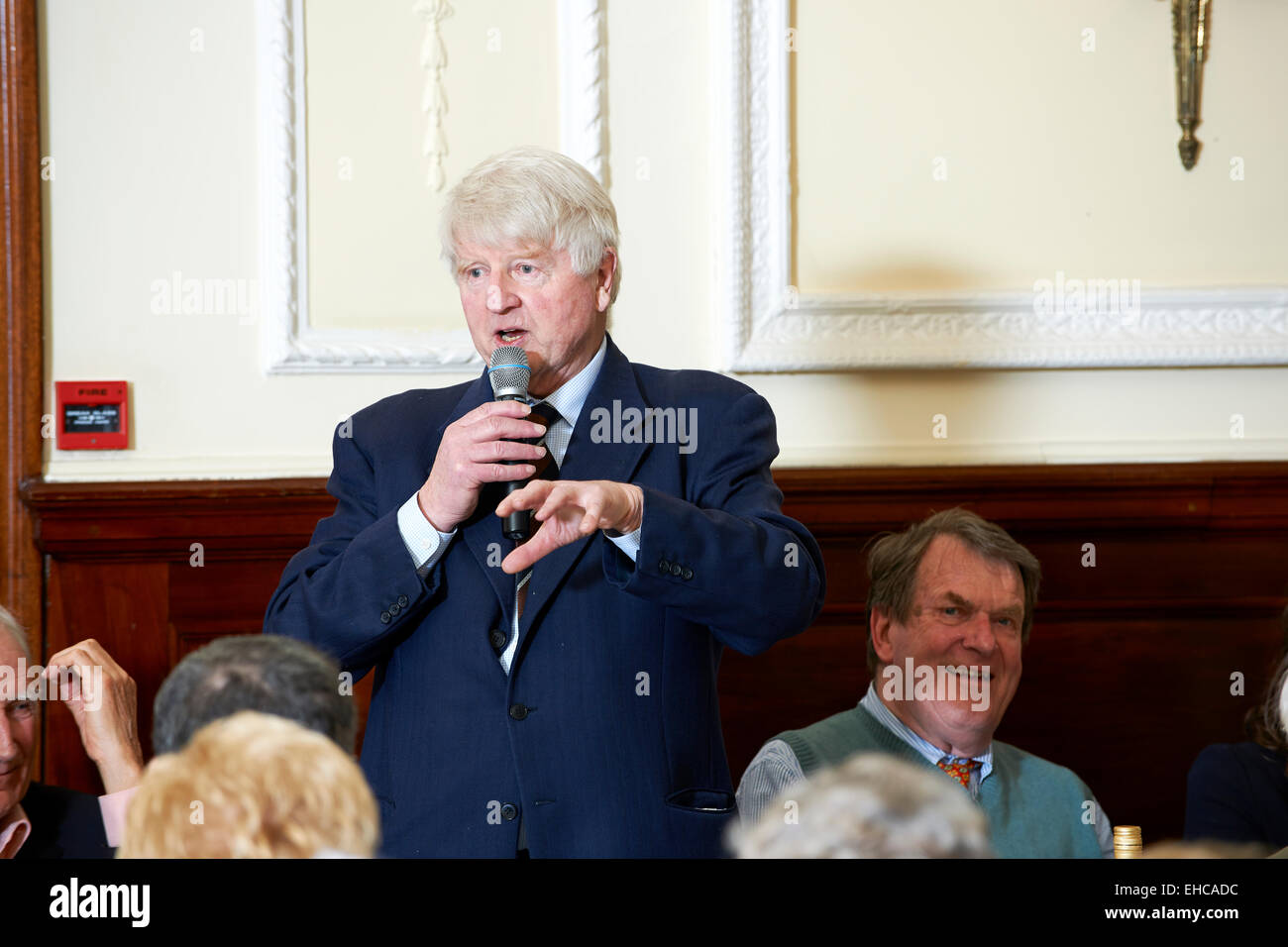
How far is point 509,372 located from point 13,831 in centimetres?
78

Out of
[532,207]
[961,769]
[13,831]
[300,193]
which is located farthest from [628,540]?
[300,193]

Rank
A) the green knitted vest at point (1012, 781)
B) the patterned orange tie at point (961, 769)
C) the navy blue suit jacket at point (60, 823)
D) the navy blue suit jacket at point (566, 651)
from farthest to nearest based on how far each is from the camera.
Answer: the patterned orange tie at point (961, 769), the green knitted vest at point (1012, 781), the navy blue suit jacket at point (566, 651), the navy blue suit jacket at point (60, 823)

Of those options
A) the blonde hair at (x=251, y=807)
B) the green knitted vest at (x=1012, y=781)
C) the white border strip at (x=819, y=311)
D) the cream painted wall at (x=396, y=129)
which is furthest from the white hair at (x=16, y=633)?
the white border strip at (x=819, y=311)

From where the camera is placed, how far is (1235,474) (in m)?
3.10

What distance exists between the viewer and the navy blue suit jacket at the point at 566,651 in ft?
5.24

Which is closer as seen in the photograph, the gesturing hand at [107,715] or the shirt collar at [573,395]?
the gesturing hand at [107,715]

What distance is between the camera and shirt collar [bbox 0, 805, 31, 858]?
157 cm

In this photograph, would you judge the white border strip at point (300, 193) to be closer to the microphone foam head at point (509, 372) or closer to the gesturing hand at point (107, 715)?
the gesturing hand at point (107, 715)

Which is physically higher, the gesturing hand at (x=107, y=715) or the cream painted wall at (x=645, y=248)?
the cream painted wall at (x=645, y=248)

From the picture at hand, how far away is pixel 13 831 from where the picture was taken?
1589mm

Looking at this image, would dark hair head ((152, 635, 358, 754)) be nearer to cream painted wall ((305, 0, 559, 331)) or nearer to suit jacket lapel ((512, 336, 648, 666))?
suit jacket lapel ((512, 336, 648, 666))

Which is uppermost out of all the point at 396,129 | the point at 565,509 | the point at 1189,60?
the point at 1189,60

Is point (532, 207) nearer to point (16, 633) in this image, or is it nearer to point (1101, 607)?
point (16, 633)
